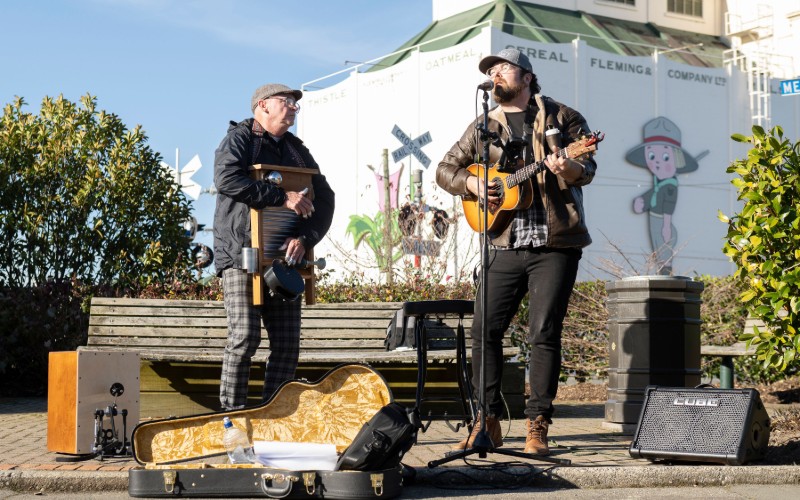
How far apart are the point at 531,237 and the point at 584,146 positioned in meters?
0.69

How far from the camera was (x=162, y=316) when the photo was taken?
933cm

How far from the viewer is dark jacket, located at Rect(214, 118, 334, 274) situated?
6484 mm

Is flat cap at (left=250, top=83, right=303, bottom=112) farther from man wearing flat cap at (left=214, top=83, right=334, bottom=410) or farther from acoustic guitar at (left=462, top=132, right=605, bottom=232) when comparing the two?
acoustic guitar at (left=462, top=132, right=605, bottom=232)

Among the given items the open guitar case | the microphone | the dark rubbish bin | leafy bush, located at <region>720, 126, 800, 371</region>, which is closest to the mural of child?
the dark rubbish bin

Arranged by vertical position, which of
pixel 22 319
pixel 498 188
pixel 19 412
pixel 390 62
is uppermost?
pixel 390 62

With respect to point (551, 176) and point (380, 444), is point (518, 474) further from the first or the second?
point (551, 176)

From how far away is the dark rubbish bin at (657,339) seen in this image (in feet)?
26.4

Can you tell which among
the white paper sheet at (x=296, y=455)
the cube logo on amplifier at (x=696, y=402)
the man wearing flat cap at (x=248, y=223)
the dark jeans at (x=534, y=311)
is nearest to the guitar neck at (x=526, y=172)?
the dark jeans at (x=534, y=311)

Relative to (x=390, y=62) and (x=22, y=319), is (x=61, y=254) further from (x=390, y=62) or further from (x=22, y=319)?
(x=390, y=62)

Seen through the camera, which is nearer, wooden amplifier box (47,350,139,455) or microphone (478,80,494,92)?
microphone (478,80,494,92)

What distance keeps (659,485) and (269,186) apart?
2.86m

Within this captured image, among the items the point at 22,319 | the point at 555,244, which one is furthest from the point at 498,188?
the point at 22,319

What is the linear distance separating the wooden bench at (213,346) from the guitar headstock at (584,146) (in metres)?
2.86

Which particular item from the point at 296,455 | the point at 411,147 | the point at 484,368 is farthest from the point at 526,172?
the point at 411,147
